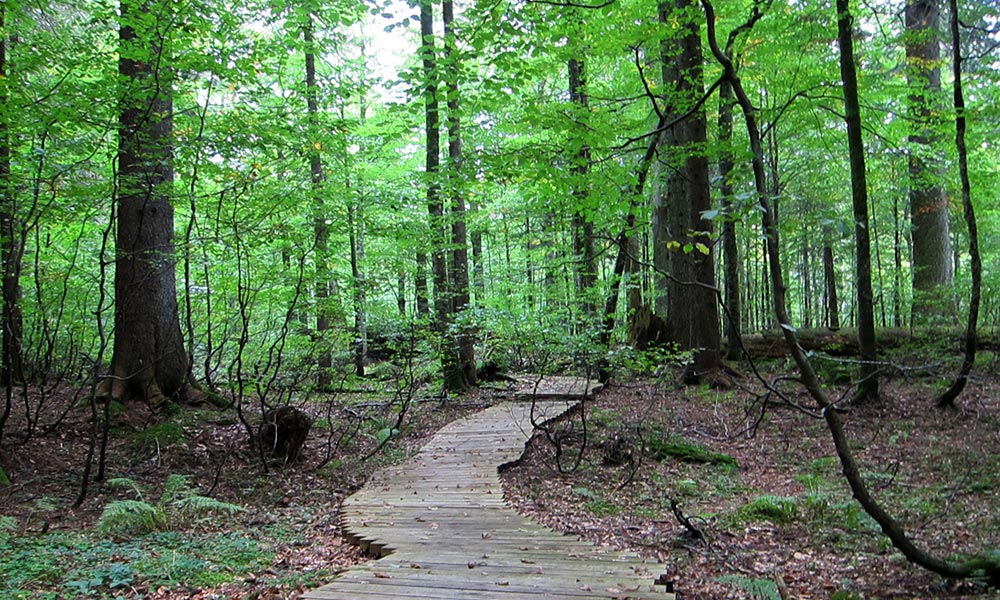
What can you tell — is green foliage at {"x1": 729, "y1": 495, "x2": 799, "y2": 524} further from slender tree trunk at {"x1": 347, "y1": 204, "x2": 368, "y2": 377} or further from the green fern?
slender tree trunk at {"x1": 347, "y1": 204, "x2": 368, "y2": 377}

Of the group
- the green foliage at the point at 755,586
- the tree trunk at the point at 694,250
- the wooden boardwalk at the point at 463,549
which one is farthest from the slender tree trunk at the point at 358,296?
the green foliage at the point at 755,586

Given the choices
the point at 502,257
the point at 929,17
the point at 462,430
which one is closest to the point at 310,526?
the point at 462,430

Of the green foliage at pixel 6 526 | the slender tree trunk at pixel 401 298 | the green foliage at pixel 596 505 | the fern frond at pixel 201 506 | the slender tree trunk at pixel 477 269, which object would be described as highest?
the slender tree trunk at pixel 477 269

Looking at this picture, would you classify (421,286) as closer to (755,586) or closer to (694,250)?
(694,250)

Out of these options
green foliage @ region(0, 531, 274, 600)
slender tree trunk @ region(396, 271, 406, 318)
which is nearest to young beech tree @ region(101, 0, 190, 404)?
green foliage @ region(0, 531, 274, 600)

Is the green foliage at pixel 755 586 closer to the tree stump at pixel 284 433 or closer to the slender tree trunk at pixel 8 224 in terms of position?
the tree stump at pixel 284 433

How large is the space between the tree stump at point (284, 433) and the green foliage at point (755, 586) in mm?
5758

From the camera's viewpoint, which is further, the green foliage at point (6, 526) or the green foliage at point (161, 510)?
the green foliage at point (161, 510)

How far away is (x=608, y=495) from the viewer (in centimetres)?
645

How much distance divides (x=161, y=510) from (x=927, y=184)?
547 inches

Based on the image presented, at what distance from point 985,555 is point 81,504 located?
297 inches

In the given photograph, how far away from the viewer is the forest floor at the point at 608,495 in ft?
13.5

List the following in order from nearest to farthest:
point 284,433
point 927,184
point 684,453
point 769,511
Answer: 1. point 769,511
2. point 284,433
3. point 684,453
4. point 927,184

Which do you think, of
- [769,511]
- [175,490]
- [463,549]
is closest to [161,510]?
[175,490]
